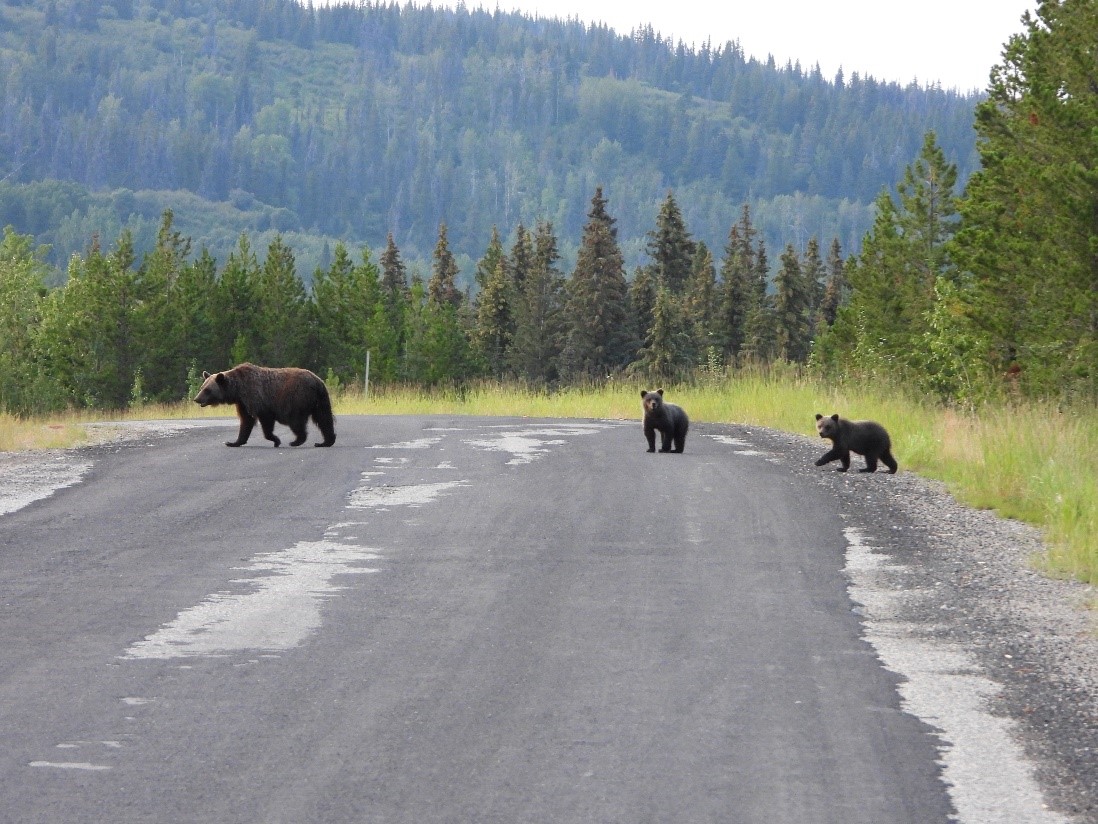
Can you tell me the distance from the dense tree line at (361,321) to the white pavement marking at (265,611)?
111 ft

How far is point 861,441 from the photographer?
1662 centimetres

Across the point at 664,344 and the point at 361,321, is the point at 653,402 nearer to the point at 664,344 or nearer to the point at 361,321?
the point at 664,344

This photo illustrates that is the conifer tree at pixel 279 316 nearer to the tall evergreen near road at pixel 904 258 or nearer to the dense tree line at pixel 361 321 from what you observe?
the dense tree line at pixel 361 321

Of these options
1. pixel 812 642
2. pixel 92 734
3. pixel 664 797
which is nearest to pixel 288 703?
pixel 92 734

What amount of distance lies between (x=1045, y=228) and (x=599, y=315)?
54607 millimetres

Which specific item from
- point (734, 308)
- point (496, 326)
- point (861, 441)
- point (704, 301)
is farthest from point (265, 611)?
point (704, 301)

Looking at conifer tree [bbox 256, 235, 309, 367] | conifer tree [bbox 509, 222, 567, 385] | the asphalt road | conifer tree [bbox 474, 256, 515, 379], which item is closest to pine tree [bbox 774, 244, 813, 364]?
conifer tree [bbox 509, 222, 567, 385]

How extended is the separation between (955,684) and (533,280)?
3058 inches

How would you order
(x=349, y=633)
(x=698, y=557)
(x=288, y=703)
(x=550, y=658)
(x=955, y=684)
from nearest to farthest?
(x=288, y=703) → (x=955, y=684) → (x=550, y=658) → (x=349, y=633) → (x=698, y=557)

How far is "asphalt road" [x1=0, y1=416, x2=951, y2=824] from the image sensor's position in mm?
4910

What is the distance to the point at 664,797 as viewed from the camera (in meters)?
4.85

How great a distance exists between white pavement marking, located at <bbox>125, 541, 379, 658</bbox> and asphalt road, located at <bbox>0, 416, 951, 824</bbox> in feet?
0.09

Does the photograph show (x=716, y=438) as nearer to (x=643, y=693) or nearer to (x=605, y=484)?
(x=605, y=484)

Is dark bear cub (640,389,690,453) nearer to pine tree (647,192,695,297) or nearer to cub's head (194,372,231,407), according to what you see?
cub's head (194,372,231,407)
